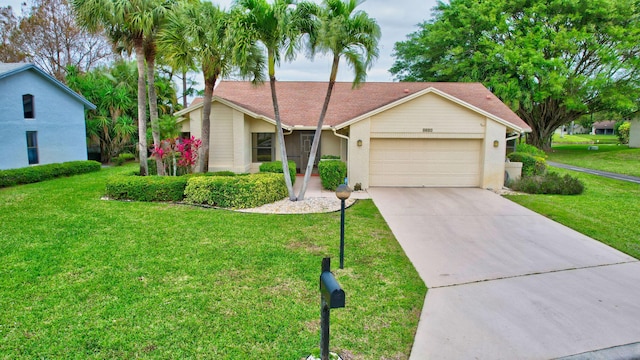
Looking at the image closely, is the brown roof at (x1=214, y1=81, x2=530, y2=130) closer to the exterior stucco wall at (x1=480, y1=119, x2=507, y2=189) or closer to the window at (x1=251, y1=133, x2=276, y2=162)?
the window at (x1=251, y1=133, x2=276, y2=162)

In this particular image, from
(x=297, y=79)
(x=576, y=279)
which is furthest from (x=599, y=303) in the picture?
(x=297, y=79)

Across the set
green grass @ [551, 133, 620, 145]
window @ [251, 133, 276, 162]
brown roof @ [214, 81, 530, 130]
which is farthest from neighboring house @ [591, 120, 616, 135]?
window @ [251, 133, 276, 162]

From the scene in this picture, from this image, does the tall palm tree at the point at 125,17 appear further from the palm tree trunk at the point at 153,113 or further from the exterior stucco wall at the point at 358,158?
the exterior stucco wall at the point at 358,158

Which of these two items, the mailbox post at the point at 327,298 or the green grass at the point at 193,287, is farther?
the green grass at the point at 193,287

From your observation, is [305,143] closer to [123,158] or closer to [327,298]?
[123,158]

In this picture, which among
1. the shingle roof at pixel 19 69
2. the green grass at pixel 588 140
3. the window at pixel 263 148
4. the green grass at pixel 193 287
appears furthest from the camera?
the green grass at pixel 588 140

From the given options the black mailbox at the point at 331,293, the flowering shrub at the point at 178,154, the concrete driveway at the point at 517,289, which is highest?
the flowering shrub at the point at 178,154

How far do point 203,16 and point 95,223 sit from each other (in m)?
7.25

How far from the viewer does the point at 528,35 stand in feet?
85.2

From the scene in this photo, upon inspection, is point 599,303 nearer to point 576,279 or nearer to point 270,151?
point 576,279

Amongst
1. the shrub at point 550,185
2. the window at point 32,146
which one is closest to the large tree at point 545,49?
the shrub at point 550,185

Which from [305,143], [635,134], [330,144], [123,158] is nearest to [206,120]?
[305,143]

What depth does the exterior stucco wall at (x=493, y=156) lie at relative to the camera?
567 inches

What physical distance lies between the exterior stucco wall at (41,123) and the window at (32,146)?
0.42ft
